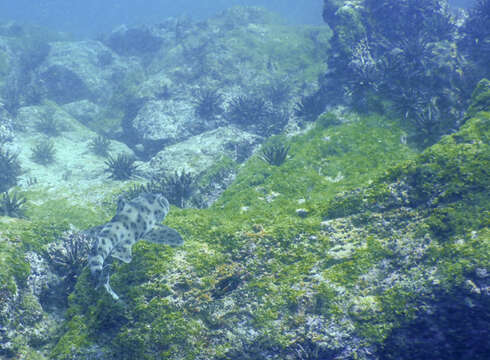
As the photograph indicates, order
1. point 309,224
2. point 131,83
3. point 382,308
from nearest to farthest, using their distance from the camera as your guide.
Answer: point 382,308
point 309,224
point 131,83

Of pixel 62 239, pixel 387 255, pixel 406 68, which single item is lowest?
pixel 62 239

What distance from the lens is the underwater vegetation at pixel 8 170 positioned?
34.7 feet

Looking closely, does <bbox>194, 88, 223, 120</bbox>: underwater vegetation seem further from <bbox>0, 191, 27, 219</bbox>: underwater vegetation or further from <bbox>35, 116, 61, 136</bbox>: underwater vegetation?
<bbox>0, 191, 27, 219</bbox>: underwater vegetation

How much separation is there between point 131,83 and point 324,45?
1261 centimetres

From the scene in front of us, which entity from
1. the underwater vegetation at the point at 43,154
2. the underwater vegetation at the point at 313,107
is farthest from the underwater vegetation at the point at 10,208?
the underwater vegetation at the point at 313,107

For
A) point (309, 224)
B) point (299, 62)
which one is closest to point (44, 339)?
point (309, 224)

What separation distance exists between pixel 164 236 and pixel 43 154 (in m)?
11.1

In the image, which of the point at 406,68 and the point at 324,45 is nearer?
the point at 406,68

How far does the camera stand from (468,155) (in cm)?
451

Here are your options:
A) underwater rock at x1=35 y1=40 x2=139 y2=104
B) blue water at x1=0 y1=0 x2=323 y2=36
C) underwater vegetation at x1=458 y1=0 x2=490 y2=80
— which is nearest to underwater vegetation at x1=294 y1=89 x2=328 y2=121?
underwater vegetation at x1=458 y1=0 x2=490 y2=80

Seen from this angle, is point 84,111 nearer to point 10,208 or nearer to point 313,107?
point 10,208

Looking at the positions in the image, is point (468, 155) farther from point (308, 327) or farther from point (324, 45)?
point (324, 45)

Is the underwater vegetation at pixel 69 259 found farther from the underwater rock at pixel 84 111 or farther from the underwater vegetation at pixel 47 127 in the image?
the underwater rock at pixel 84 111

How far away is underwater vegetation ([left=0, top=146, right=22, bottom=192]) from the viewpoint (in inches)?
417
